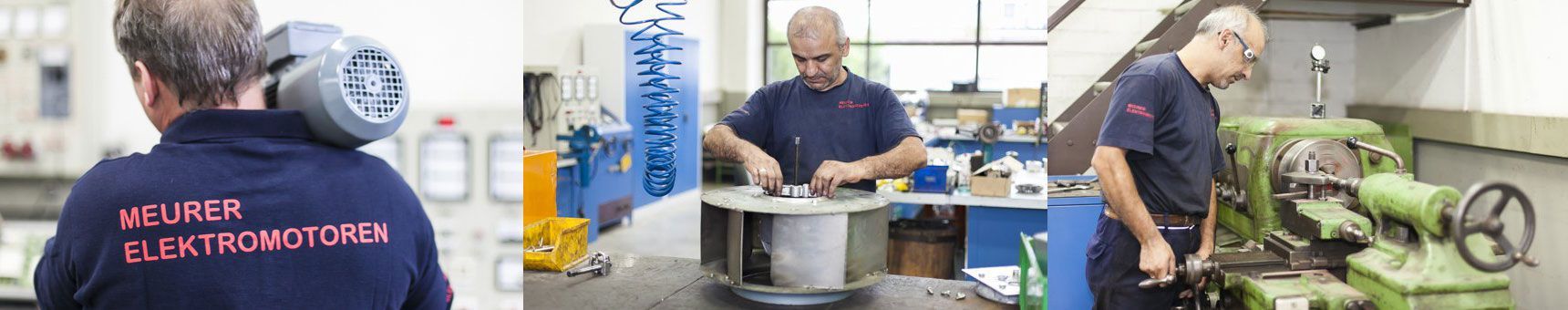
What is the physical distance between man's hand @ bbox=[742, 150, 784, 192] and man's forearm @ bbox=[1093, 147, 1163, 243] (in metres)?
0.64

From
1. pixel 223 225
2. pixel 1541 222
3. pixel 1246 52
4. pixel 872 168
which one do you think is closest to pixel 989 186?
pixel 872 168

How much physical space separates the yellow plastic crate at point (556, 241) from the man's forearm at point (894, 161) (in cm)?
74

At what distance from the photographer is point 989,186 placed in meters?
2.21

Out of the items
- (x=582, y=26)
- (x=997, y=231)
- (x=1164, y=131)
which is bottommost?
(x=997, y=231)

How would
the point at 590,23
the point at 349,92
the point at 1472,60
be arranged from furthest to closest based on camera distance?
the point at 1472,60 → the point at 590,23 → the point at 349,92

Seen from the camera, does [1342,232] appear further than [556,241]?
No

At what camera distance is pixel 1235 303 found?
1860mm

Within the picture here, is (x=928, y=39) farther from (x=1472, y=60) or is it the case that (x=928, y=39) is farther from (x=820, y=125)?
(x=1472, y=60)

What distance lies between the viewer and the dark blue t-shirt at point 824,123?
1.80 m

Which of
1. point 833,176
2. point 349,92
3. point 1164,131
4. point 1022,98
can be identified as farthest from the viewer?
point 1022,98

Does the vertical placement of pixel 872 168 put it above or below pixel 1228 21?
below

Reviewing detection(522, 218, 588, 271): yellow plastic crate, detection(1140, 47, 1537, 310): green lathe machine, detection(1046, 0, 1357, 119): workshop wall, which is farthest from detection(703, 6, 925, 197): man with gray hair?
detection(1046, 0, 1357, 119): workshop wall

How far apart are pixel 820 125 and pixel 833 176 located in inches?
4.4

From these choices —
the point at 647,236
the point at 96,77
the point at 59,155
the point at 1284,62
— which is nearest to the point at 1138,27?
the point at 647,236
